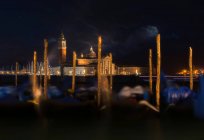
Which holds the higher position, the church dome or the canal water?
the church dome

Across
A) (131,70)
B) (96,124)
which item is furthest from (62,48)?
(96,124)

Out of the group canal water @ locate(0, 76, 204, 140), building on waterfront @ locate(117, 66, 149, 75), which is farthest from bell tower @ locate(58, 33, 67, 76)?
canal water @ locate(0, 76, 204, 140)

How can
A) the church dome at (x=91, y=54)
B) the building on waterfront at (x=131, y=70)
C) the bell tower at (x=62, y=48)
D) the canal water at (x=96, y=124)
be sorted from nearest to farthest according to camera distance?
the canal water at (x=96, y=124)
the bell tower at (x=62, y=48)
the building on waterfront at (x=131, y=70)
the church dome at (x=91, y=54)

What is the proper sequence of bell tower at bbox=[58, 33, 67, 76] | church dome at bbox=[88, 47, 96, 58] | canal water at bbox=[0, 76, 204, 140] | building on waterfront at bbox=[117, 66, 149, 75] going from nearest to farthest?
canal water at bbox=[0, 76, 204, 140] < bell tower at bbox=[58, 33, 67, 76] < building on waterfront at bbox=[117, 66, 149, 75] < church dome at bbox=[88, 47, 96, 58]

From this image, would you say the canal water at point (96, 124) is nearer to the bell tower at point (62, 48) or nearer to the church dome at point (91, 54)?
the bell tower at point (62, 48)

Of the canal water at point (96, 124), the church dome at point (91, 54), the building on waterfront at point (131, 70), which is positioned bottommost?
the canal water at point (96, 124)

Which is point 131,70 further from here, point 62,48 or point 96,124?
point 96,124

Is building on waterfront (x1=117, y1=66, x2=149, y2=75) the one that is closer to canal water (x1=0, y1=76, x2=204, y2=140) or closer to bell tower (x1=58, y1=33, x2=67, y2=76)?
bell tower (x1=58, y1=33, x2=67, y2=76)

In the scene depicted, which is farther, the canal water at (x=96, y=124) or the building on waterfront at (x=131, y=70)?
the building on waterfront at (x=131, y=70)

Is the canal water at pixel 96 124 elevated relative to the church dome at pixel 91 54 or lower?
lower

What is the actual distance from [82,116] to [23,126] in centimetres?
432

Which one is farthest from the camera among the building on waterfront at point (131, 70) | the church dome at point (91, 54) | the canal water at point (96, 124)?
the church dome at point (91, 54)

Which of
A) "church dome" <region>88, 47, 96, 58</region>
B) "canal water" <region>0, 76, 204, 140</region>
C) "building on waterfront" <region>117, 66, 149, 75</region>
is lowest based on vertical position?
"canal water" <region>0, 76, 204, 140</region>

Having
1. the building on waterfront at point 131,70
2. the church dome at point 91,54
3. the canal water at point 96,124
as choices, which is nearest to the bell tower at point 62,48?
the church dome at point 91,54
